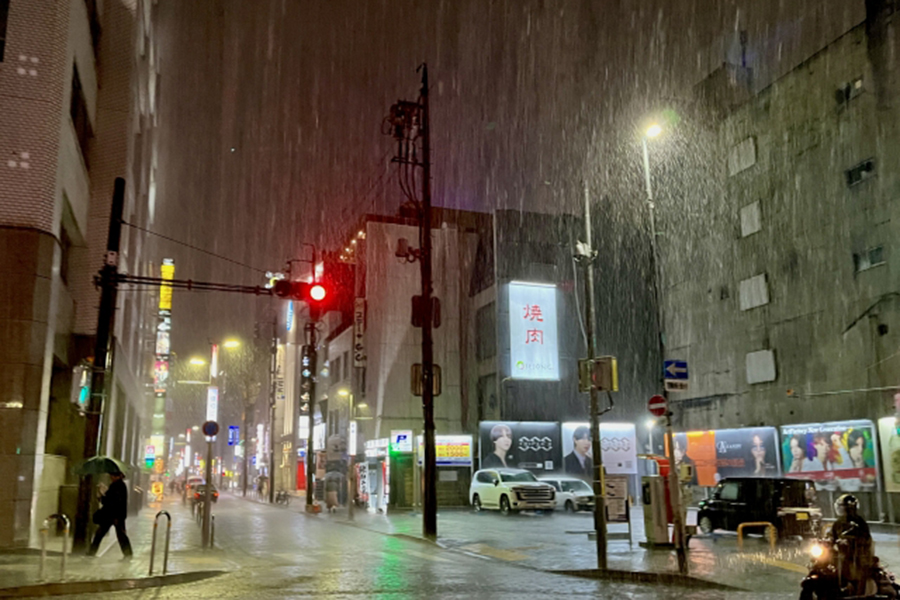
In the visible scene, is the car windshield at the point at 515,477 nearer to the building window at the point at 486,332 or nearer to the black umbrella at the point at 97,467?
the building window at the point at 486,332

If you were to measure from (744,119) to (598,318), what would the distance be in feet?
52.2

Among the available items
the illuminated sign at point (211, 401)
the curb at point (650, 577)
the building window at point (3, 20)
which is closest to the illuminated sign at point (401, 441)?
the illuminated sign at point (211, 401)

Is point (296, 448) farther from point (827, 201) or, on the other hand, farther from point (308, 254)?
point (827, 201)

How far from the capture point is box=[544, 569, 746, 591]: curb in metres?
12.1

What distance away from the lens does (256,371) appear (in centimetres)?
9188

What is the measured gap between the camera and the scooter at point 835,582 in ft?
24.4

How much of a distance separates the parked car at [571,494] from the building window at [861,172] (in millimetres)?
15758

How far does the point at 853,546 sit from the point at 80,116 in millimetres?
20895

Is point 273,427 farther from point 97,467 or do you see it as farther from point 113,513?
point 97,467

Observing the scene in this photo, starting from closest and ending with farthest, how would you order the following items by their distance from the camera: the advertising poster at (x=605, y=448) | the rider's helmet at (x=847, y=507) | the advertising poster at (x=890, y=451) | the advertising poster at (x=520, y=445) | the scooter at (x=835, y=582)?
the scooter at (x=835, y=582) → the rider's helmet at (x=847, y=507) → the advertising poster at (x=890, y=451) → the advertising poster at (x=520, y=445) → the advertising poster at (x=605, y=448)

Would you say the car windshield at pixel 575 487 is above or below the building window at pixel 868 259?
below

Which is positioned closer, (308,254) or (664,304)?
(664,304)

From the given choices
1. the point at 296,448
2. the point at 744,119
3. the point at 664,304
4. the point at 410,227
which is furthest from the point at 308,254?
the point at 744,119

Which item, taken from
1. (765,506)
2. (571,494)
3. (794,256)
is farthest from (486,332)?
(765,506)
